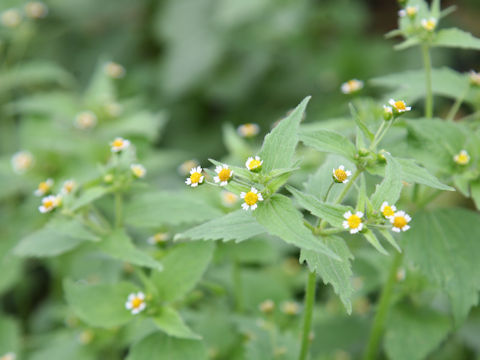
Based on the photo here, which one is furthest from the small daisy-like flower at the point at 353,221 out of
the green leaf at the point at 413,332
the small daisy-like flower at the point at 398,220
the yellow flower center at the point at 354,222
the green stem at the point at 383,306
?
the green leaf at the point at 413,332

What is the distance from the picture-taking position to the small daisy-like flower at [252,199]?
72.1 inches

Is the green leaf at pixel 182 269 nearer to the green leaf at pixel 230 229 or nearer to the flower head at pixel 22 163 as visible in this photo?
the green leaf at pixel 230 229

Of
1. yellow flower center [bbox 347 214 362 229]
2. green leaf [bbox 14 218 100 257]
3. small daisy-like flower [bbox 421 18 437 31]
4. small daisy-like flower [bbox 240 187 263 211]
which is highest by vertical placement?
small daisy-like flower [bbox 421 18 437 31]

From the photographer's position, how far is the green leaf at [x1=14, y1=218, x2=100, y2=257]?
92.0 inches

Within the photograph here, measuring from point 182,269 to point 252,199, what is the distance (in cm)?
67

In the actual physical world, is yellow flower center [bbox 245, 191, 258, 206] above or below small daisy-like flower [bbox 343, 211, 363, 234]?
above

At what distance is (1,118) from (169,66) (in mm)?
1695

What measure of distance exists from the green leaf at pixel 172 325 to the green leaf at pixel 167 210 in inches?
15.4

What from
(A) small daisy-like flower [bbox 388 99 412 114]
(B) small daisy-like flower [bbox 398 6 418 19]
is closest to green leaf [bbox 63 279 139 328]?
(A) small daisy-like flower [bbox 388 99 412 114]

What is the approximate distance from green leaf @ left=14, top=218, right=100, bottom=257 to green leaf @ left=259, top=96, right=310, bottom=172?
86 cm

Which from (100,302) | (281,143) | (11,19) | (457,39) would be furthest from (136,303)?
(11,19)

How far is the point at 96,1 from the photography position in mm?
6086

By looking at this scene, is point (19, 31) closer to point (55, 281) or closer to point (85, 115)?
point (85, 115)

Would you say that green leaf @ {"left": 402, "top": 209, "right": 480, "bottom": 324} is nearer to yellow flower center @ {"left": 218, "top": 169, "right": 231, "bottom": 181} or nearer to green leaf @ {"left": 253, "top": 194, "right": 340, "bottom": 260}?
green leaf @ {"left": 253, "top": 194, "right": 340, "bottom": 260}
